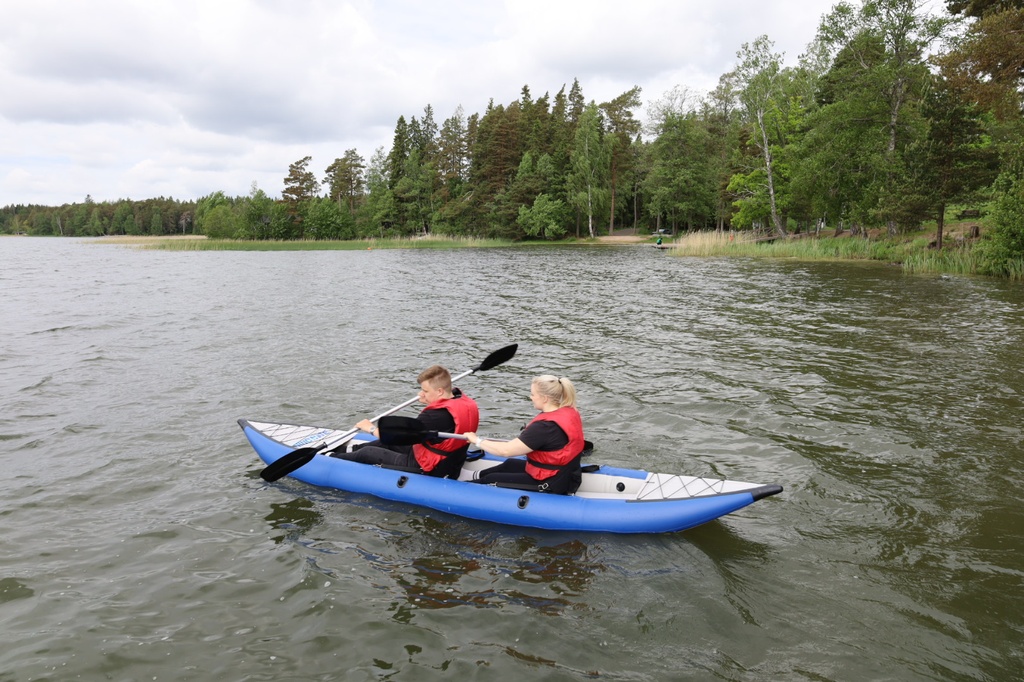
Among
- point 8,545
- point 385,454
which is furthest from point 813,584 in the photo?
point 8,545

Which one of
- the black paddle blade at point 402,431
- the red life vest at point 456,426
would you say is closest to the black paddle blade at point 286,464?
the black paddle blade at point 402,431

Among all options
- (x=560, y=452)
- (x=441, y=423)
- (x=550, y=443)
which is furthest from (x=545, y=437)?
(x=441, y=423)

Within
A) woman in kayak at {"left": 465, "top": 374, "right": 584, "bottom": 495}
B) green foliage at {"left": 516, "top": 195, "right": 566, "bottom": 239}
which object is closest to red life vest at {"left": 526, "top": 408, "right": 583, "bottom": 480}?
woman in kayak at {"left": 465, "top": 374, "right": 584, "bottom": 495}

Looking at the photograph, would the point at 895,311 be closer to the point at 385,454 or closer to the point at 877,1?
the point at 385,454

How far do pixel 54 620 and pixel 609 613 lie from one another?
4032 millimetres

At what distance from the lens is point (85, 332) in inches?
598

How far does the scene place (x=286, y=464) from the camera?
6355 mm

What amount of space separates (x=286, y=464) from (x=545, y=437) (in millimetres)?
2742

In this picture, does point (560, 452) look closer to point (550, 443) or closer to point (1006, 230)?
point (550, 443)

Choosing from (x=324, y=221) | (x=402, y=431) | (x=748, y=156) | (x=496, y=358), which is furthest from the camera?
(x=324, y=221)

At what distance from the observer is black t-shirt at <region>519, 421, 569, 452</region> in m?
5.62

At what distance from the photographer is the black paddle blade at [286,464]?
20.7 feet

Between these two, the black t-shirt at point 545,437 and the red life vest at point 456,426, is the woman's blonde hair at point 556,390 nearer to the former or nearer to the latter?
the black t-shirt at point 545,437

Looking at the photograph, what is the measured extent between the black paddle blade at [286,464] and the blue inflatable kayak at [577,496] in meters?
0.41
